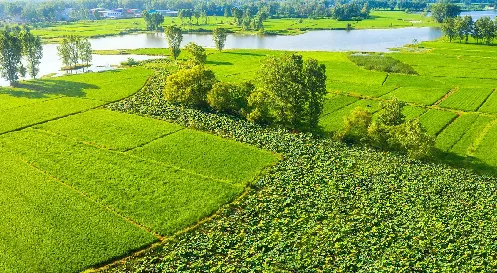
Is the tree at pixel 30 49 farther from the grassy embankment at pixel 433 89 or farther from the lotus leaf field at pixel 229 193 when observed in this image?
the grassy embankment at pixel 433 89

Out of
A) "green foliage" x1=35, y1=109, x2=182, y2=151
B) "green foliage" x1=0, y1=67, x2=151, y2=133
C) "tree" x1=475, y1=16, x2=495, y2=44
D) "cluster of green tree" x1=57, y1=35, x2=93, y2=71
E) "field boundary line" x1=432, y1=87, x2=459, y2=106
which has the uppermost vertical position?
"tree" x1=475, y1=16, x2=495, y2=44

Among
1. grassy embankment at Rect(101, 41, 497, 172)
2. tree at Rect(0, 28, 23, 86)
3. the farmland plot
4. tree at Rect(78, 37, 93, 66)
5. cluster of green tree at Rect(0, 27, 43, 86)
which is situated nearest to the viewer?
grassy embankment at Rect(101, 41, 497, 172)

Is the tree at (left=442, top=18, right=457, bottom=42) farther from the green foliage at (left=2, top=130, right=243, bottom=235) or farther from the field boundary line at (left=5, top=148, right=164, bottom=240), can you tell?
the field boundary line at (left=5, top=148, right=164, bottom=240)

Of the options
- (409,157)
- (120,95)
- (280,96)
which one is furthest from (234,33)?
(409,157)

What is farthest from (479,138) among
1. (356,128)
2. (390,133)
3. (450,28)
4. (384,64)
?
(450,28)

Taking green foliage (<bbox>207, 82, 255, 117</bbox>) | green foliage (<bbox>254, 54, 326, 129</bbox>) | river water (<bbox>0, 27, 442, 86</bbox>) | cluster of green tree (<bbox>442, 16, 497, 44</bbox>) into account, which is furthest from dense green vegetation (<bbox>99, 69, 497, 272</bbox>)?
cluster of green tree (<bbox>442, 16, 497, 44</bbox>)

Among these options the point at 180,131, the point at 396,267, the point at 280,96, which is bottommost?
the point at 396,267

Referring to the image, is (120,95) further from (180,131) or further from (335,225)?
(335,225)
